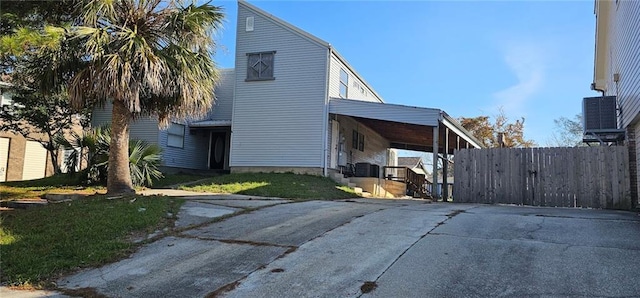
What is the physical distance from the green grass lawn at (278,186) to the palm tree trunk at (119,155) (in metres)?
3.31

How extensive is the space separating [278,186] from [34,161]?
16.4 meters

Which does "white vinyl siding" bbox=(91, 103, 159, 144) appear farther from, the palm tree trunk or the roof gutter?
the roof gutter

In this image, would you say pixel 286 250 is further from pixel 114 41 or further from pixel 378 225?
pixel 114 41

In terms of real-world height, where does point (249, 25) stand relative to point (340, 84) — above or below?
above

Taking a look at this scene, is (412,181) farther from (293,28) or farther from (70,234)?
(70,234)

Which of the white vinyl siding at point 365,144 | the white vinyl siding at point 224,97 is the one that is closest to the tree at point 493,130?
the white vinyl siding at point 365,144

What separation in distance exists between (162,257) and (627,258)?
5623 millimetres

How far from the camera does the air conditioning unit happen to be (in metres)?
11.6

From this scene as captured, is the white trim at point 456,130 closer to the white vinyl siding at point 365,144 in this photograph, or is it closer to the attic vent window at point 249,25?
the white vinyl siding at point 365,144

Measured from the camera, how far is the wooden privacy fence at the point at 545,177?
34.8ft

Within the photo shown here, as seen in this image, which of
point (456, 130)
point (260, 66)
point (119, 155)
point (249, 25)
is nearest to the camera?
point (119, 155)

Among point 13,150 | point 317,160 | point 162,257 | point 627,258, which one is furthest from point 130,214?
point 13,150

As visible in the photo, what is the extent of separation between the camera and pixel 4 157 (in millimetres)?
21922

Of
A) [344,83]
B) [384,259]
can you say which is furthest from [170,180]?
[384,259]
